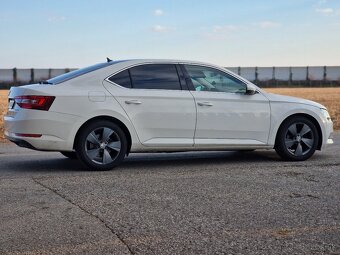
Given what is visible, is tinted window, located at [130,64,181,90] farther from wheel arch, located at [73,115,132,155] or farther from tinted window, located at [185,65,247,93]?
wheel arch, located at [73,115,132,155]

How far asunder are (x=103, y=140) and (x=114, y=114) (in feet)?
1.24

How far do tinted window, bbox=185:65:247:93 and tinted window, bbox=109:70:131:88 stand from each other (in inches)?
36.1

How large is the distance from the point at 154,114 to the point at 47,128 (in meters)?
1.45

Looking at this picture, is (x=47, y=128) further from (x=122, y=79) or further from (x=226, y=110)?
(x=226, y=110)

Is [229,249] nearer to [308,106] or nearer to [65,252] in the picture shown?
[65,252]

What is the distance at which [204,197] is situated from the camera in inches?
227

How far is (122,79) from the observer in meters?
7.58

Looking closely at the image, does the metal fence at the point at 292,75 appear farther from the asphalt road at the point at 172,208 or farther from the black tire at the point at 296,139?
the asphalt road at the point at 172,208

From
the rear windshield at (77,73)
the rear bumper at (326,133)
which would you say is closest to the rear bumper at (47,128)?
the rear windshield at (77,73)

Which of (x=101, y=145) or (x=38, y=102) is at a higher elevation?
(x=38, y=102)

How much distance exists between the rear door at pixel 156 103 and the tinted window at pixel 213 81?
0.22m

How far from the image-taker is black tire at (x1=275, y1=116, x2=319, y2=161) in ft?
27.2

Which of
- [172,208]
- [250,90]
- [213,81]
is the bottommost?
[172,208]

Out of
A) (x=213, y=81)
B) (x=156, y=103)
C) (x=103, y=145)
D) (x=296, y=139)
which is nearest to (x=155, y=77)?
(x=156, y=103)
